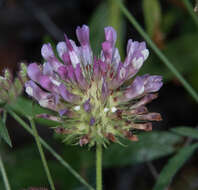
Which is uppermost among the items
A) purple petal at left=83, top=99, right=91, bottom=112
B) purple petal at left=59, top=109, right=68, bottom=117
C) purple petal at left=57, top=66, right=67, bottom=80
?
purple petal at left=57, top=66, right=67, bottom=80

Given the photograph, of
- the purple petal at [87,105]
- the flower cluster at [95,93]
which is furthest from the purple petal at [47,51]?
the purple petal at [87,105]

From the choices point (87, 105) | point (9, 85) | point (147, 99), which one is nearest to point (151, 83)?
point (147, 99)

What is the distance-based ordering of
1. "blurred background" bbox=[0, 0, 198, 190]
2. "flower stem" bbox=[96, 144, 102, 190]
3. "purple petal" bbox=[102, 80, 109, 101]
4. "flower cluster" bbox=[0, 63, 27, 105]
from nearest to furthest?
"flower stem" bbox=[96, 144, 102, 190]
"purple petal" bbox=[102, 80, 109, 101]
"flower cluster" bbox=[0, 63, 27, 105]
"blurred background" bbox=[0, 0, 198, 190]

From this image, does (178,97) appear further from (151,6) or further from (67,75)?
(67,75)

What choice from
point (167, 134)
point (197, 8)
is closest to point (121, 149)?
point (167, 134)

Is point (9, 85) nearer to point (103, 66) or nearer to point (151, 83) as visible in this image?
point (103, 66)

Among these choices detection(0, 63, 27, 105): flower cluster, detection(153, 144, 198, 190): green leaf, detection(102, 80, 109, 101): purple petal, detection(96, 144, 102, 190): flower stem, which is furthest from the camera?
detection(153, 144, 198, 190): green leaf

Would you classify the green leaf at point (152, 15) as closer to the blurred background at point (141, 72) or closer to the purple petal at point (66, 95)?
the blurred background at point (141, 72)

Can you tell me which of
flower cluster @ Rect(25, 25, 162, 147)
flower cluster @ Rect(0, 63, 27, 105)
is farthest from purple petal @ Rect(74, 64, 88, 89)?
flower cluster @ Rect(0, 63, 27, 105)

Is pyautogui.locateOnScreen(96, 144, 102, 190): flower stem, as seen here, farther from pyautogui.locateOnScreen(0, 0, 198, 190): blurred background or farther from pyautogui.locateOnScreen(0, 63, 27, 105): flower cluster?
pyautogui.locateOnScreen(0, 0, 198, 190): blurred background
